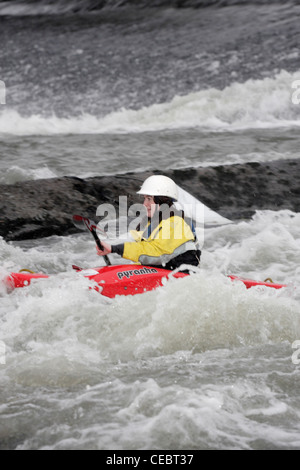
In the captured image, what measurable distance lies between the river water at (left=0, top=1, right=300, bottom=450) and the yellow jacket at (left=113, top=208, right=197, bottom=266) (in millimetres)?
285

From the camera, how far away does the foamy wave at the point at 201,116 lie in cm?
1520

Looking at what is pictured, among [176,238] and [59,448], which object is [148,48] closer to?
[176,238]

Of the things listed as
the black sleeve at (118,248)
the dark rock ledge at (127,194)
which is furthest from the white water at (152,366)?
the dark rock ledge at (127,194)

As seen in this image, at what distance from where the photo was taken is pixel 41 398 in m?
4.27

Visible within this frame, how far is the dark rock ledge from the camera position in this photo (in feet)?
26.1

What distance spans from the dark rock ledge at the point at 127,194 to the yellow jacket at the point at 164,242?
2.28 metres

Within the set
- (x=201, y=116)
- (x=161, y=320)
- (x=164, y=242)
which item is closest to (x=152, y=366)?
(x=161, y=320)

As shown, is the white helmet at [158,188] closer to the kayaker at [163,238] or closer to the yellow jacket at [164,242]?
the kayaker at [163,238]

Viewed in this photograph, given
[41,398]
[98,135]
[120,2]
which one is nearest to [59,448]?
[41,398]

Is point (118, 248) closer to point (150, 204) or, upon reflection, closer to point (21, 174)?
point (150, 204)

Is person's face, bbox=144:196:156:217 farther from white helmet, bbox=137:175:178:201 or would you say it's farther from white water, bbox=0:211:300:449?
white water, bbox=0:211:300:449

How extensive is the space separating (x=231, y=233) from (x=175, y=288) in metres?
3.10

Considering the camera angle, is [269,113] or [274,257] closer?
[274,257]

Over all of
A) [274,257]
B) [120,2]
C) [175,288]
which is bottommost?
[274,257]
